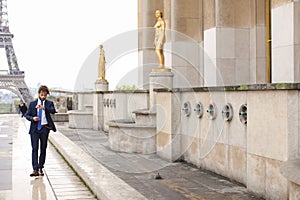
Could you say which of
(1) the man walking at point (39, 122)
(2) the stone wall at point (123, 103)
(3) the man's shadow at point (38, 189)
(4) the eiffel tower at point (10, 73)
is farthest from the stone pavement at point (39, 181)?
(4) the eiffel tower at point (10, 73)

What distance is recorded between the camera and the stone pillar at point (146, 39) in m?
26.2

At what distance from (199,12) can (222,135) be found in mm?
11291

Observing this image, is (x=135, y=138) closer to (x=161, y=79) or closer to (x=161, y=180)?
(x=161, y=79)

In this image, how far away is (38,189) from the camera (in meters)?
8.01

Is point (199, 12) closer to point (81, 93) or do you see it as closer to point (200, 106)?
point (200, 106)

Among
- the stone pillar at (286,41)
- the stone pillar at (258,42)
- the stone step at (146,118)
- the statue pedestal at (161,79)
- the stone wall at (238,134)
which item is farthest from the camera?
the stone pillar at (258,42)

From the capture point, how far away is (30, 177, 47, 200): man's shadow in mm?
7419

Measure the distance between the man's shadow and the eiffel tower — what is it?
57236 mm

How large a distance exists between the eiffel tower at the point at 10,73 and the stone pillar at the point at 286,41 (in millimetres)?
55235

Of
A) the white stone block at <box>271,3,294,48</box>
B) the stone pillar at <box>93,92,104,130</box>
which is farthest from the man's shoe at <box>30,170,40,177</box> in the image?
the stone pillar at <box>93,92,104,130</box>

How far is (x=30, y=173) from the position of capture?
954 centimetres

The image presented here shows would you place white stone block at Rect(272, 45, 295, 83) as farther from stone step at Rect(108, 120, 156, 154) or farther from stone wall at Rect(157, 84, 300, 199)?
stone step at Rect(108, 120, 156, 154)

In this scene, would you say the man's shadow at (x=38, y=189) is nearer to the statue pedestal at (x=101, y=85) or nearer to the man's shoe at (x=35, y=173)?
the man's shoe at (x=35, y=173)

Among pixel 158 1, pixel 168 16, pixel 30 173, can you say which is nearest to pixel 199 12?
pixel 168 16
